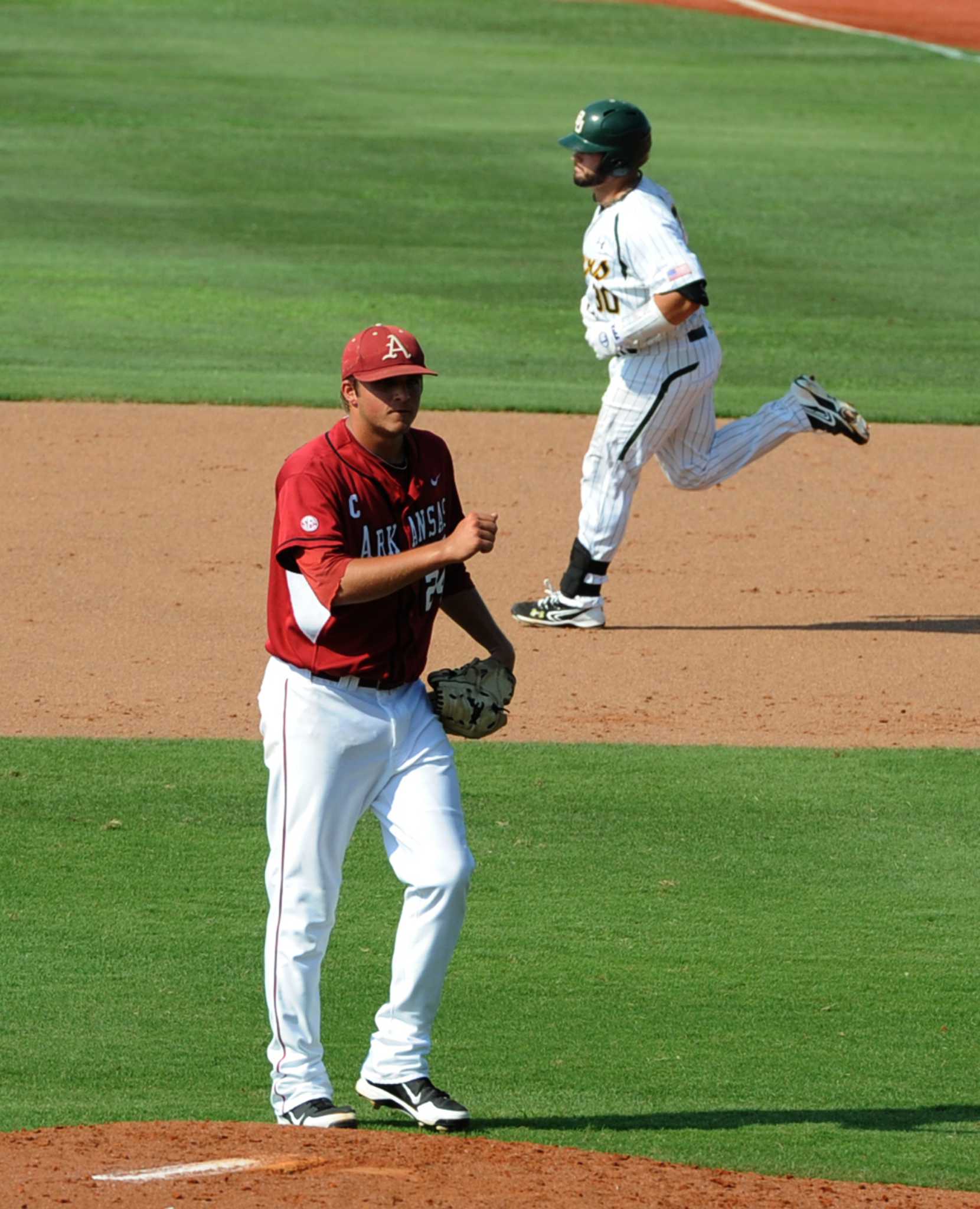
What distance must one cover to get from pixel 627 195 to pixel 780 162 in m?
15.8

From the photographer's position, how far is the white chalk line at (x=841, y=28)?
3331 cm

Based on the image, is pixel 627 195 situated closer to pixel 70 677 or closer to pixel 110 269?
pixel 70 677

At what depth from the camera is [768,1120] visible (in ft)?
16.8

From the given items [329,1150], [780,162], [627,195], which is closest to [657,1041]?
[329,1150]

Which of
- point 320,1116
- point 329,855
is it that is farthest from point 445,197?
point 320,1116

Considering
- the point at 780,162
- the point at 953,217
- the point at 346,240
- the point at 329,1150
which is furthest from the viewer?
the point at 780,162

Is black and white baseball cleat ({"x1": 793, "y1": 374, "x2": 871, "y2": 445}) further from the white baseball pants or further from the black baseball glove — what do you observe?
the white baseball pants

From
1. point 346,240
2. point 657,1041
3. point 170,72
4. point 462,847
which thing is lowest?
point 657,1041

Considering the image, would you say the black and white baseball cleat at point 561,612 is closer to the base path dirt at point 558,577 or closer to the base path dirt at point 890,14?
the base path dirt at point 558,577

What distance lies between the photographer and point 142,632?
969 cm

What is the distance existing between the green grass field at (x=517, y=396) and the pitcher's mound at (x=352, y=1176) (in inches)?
11.6

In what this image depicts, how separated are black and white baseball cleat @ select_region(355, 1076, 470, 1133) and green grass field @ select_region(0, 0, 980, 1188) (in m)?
0.11

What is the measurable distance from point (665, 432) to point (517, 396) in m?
5.24

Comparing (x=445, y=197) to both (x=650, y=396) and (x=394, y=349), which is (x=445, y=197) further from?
(x=394, y=349)
